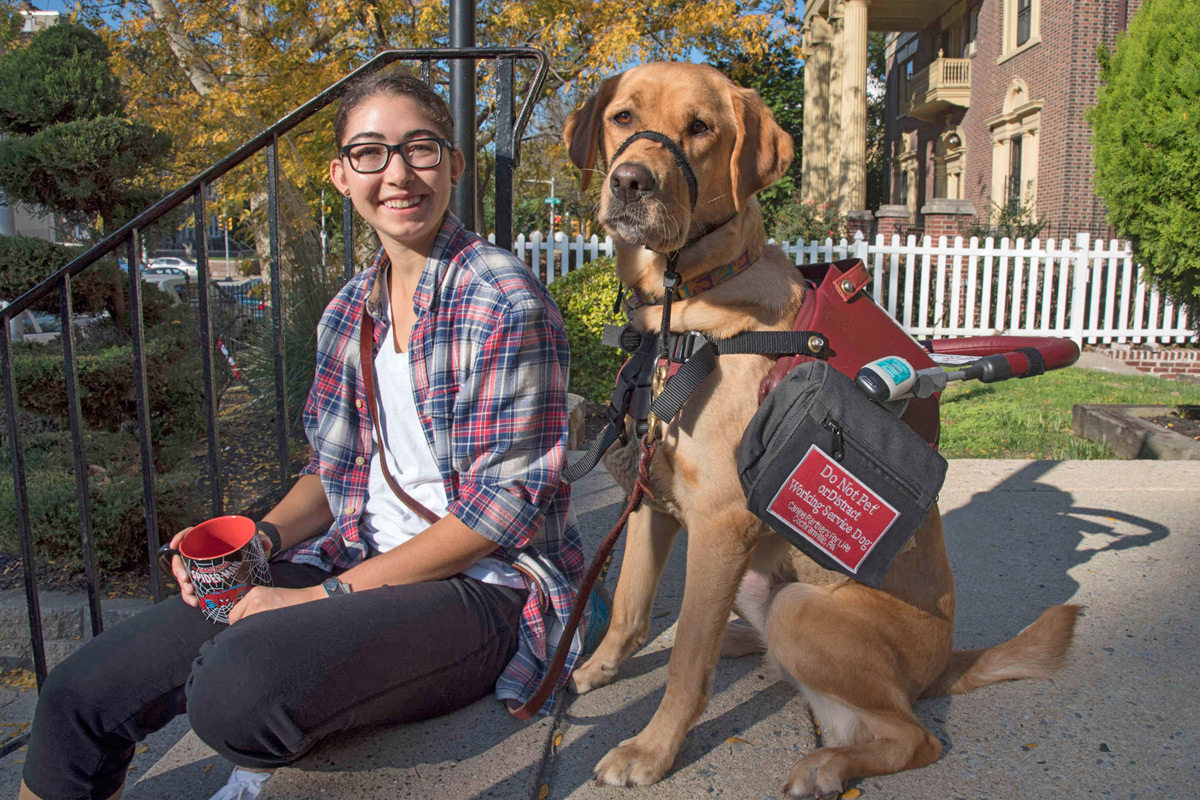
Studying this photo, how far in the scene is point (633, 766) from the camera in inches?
72.5

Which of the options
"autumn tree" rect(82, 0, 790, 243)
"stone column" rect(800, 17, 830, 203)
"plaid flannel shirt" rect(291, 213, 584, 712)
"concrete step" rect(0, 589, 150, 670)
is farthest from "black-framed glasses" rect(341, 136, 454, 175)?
"stone column" rect(800, 17, 830, 203)

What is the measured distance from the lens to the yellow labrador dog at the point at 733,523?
1.86 metres

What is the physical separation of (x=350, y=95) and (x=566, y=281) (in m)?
4.35

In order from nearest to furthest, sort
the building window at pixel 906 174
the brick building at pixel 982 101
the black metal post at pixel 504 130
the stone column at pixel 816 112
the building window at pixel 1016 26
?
the black metal post at pixel 504 130 < the brick building at pixel 982 101 < the building window at pixel 1016 26 < the stone column at pixel 816 112 < the building window at pixel 906 174

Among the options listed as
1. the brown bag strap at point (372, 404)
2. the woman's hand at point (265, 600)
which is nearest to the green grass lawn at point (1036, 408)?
the brown bag strap at point (372, 404)

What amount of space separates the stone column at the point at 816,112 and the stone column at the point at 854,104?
593mm

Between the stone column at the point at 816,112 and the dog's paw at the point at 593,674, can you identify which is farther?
the stone column at the point at 816,112

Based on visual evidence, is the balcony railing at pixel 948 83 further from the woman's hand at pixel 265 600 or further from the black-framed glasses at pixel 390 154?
the woman's hand at pixel 265 600

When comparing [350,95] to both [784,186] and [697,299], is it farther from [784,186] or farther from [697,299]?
[784,186]

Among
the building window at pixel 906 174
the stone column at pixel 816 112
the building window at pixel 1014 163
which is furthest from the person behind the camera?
the building window at pixel 906 174

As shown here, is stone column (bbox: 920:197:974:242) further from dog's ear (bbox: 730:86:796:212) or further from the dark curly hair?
the dark curly hair

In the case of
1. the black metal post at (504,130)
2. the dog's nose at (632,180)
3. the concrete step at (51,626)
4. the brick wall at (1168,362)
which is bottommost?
the concrete step at (51,626)

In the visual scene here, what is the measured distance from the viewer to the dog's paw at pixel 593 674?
2.24m

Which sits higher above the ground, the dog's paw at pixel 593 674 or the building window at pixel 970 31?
the building window at pixel 970 31
